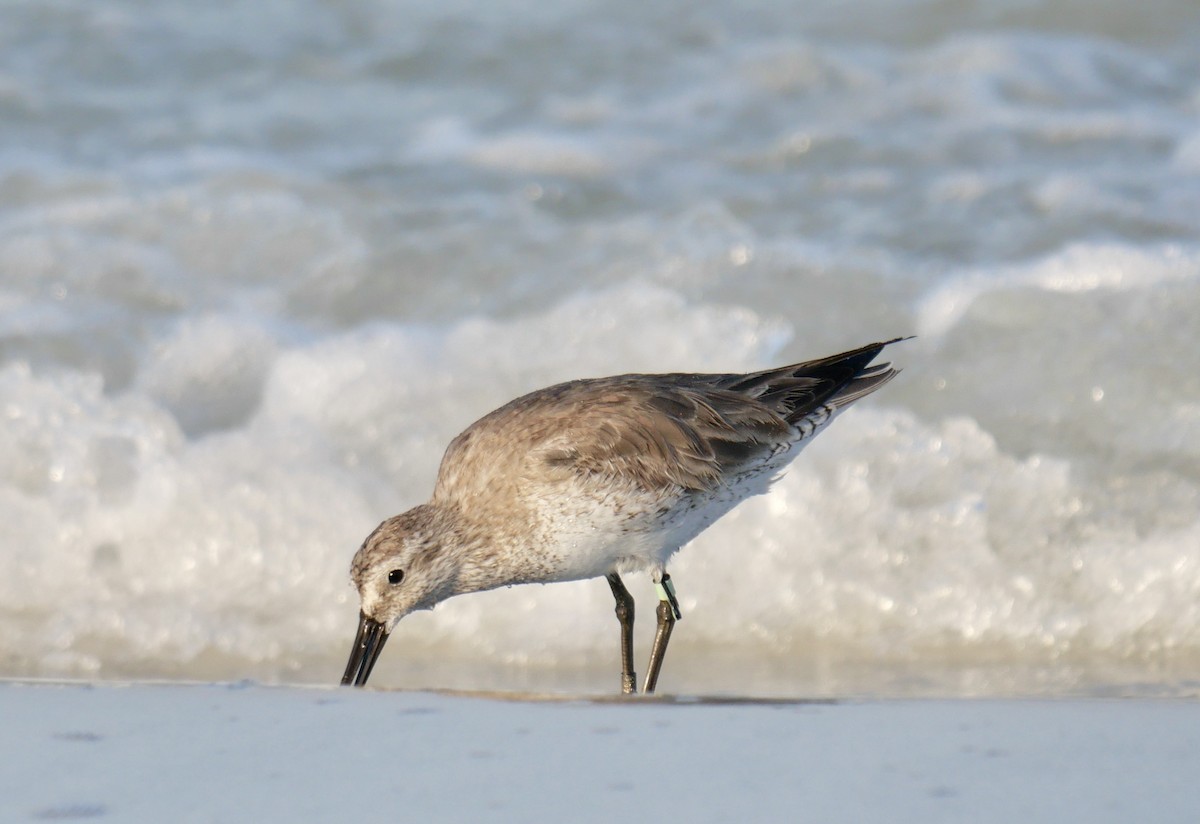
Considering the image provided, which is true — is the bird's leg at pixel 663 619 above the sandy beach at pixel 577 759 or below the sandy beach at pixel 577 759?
above

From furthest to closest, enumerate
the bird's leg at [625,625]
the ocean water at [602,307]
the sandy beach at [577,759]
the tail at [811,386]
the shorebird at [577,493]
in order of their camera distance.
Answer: the ocean water at [602,307]
the tail at [811,386]
the bird's leg at [625,625]
the shorebird at [577,493]
the sandy beach at [577,759]

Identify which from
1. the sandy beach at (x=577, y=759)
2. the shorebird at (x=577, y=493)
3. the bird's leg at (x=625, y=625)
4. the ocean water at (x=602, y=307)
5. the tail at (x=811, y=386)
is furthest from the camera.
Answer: the ocean water at (x=602, y=307)

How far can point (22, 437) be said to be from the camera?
19.6 ft

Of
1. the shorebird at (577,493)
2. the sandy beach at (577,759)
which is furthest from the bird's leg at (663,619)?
the sandy beach at (577,759)

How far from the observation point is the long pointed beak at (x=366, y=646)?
14.4 ft

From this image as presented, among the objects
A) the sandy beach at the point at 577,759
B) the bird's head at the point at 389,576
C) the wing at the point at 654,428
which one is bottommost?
the sandy beach at the point at 577,759

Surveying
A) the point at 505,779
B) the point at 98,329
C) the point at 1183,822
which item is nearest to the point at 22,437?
the point at 98,329

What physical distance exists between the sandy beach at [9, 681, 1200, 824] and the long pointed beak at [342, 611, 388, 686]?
44.5 inches

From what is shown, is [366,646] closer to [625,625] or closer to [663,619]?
[625,625]

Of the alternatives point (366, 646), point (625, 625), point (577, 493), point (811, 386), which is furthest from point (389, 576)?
point (811, 386)

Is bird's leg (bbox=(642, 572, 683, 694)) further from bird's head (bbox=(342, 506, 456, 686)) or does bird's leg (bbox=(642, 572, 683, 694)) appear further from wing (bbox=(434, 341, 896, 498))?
bird's head (bbox=(342, 506, 456, 686))

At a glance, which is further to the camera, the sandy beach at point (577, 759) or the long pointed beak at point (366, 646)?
the long pointed beak at point (366, 646)

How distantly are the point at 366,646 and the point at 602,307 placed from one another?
9.08ft

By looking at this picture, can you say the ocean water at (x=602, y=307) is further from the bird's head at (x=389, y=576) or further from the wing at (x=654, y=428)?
the wing at (x=654, y=428)
